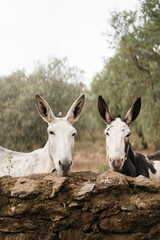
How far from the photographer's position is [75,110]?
531 centimetres

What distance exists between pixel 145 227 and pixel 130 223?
0.65 feet

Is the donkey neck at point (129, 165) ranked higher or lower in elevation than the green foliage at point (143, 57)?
lower

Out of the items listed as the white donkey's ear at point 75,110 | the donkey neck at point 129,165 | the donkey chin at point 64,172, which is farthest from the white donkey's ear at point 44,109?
the donkey neck at point 129,165

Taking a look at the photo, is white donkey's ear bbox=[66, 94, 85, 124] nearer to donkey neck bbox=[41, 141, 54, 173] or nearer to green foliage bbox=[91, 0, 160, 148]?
donkey neck bbox=[41, 141, 54, 173]

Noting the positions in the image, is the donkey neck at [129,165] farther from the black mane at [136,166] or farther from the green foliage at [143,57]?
the green foliage at [143,57]

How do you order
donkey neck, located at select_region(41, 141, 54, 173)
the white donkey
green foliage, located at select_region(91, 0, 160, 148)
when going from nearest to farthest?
1. the white donkey
2. donkey neck, located at select_region(41, 141, 54, 173)
3. green foliage, located at select_region(91, 0, 160, 148)

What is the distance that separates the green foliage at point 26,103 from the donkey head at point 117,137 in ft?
20.8

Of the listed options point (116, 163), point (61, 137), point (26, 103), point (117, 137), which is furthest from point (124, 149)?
point (26, 103)

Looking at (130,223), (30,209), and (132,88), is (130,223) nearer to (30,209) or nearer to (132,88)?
(30,209)

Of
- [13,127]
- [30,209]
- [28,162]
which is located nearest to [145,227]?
[30,209]

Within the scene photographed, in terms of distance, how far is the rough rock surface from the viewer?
329 cm

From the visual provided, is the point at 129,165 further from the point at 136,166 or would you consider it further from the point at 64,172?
the point at 64,172

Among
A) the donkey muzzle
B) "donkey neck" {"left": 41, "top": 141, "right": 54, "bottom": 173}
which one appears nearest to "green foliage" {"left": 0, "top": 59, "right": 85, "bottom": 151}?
"donkey neck" {"left": 41, "top": 141, "right": 54, "bottom": 173}

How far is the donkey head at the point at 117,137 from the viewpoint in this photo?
464cm
